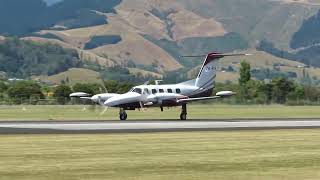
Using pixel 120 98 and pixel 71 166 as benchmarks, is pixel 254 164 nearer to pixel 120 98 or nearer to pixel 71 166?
pixel 71 166

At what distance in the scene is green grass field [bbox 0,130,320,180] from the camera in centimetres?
2844

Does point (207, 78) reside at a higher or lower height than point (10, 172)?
higher

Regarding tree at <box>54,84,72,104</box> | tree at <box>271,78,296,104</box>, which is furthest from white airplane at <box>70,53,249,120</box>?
tree at <box>271,78,296,104</box>

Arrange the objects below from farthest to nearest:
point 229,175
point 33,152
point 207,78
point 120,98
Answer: point 207,78 < point 120,98 < point 33,152 < point 229,175

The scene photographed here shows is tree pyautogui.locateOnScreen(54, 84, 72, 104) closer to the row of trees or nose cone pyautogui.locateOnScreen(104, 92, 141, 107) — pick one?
the row of trees

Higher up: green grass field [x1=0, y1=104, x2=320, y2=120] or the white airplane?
the white airplane

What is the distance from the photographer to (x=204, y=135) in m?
47.4

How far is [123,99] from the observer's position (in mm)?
76250

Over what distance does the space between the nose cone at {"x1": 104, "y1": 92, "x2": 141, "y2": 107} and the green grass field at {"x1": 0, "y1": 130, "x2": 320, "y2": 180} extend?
2878cm

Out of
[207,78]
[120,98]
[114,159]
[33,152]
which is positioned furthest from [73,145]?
[207,78]

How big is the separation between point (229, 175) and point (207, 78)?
5497 centimetres

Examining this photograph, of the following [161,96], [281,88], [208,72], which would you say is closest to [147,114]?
[208,72]

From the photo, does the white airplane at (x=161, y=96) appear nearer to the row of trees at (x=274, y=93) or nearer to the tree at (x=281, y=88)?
the row of trees at (x=274, y=93)

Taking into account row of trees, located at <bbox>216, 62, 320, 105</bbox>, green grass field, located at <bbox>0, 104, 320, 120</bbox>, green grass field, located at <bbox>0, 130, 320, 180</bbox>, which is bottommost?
green grass field, located at <bbox>0, 130, 320, 180</bbox>
